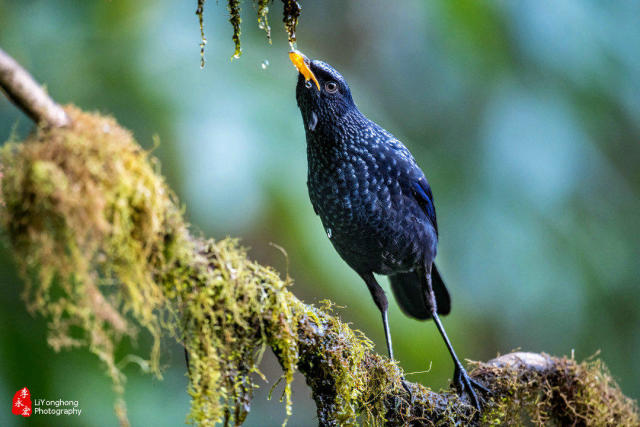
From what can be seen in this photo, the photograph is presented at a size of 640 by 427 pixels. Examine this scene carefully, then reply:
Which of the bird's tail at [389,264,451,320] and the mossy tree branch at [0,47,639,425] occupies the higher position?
the bird's tail at [389,264,451,320]

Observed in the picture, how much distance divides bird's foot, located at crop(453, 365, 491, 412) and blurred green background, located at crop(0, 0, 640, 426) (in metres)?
0.88

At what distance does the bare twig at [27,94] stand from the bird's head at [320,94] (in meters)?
1.54

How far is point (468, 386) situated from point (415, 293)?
3.00ft

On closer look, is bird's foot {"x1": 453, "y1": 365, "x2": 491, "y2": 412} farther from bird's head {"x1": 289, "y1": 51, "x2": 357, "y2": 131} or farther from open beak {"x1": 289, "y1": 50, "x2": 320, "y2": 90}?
open beak {"x1": 289, "y1": 50, "x2": 320, "y2": 90}

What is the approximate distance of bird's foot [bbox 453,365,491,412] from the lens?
291cm

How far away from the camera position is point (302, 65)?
9.72 ft

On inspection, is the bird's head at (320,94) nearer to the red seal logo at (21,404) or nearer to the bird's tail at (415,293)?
the bird's tail at (415,293)

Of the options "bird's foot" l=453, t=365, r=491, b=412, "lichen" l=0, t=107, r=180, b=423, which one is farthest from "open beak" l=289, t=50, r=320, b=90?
"bird's foot" l=453, t=365, r=491, b=412

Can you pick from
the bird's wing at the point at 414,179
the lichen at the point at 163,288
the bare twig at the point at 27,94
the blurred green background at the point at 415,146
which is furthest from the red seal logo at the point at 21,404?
the bird's wing at the point at 414,179

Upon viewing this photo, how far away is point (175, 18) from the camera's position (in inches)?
189

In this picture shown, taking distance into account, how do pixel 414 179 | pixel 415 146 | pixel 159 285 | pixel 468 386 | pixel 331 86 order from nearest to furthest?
1. pixel 159 285
2. pixel 468 386
3. pixel 331 86
4. pixel 414 179
5. pixel 415 146

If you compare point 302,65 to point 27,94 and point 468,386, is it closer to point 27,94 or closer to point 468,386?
point 27,94

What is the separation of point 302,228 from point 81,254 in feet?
9.62

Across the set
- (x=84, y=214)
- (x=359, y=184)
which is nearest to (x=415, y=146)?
(x=359, y=184)
